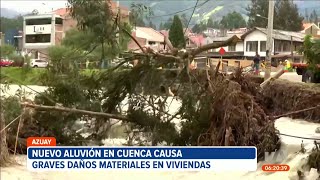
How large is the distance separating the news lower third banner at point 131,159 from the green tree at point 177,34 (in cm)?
283

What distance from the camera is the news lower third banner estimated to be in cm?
384

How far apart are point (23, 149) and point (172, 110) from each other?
2058 mm

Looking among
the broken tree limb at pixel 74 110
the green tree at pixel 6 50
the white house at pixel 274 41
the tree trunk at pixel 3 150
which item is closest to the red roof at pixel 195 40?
the broken tree limb at pixel 74 110

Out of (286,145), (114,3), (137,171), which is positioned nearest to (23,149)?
(114,3)

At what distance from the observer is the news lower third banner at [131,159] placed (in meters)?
3.84

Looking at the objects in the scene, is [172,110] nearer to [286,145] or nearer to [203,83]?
[203,83]

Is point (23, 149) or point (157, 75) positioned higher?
point (157, 75)

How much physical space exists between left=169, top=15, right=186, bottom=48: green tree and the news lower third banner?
9.29 feet

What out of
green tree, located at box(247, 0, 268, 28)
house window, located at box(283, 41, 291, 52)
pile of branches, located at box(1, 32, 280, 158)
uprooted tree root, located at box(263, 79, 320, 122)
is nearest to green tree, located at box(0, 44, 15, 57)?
pile of branches, located at box(1, 32, 280, 158)

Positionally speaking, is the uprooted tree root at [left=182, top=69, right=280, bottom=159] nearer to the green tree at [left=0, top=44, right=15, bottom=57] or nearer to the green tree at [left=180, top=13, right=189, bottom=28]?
the green tree at [left=180, top=13, right=189, bottom=28]

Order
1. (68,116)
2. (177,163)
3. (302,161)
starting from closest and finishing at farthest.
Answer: (177,163) → (302,161) → (68,116)

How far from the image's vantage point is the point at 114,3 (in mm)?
5797

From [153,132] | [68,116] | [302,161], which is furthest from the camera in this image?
[68,116]

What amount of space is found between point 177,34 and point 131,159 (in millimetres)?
3283
